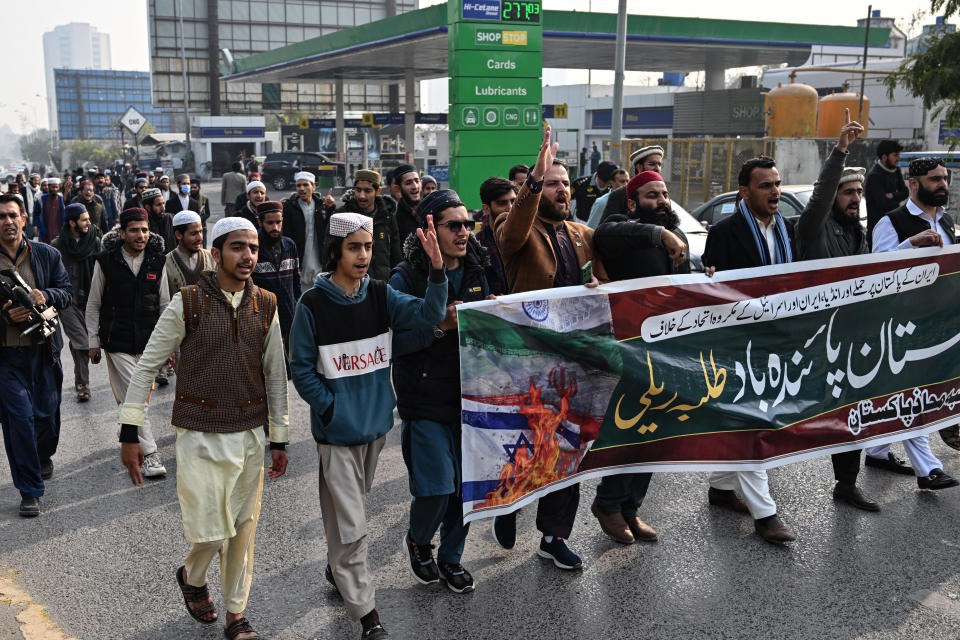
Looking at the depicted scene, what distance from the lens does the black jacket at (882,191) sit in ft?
32.4

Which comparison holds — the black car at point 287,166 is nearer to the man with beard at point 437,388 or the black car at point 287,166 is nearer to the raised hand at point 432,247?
the man with beard at point 437,388

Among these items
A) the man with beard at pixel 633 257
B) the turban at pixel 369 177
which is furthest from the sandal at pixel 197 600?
the turban at pixel 369 177

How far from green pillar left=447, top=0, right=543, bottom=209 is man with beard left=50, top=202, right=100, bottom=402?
8718mm

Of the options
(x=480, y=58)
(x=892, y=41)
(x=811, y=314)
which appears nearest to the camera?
(x=811, y=314)

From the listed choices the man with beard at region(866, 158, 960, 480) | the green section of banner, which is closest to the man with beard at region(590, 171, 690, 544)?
the green section of banner

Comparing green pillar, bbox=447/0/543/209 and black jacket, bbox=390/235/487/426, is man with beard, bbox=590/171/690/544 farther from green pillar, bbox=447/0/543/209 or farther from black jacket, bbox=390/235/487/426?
green pillar, bbox=447/0/543/209

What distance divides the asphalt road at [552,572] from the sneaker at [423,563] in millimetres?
55

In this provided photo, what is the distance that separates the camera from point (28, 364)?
5.96 meters

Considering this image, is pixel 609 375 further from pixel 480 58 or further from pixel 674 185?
pixel 674 185

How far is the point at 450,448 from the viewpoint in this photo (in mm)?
4504

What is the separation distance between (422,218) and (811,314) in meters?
2.40

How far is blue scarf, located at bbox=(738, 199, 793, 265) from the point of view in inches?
213

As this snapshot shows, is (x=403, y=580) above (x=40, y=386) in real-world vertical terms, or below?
below

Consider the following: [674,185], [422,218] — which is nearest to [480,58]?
[674,185]
